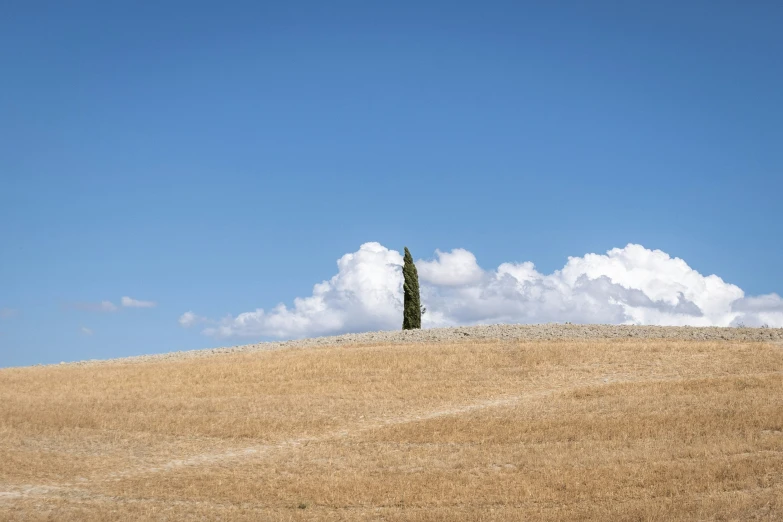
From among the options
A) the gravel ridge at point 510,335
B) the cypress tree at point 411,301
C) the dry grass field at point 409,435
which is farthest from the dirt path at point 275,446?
the cypress tree at point 411,301

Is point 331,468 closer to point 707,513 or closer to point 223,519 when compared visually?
point 223,519

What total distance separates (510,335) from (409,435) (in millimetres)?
22204

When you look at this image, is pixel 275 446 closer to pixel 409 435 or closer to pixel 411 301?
pixel 409 435

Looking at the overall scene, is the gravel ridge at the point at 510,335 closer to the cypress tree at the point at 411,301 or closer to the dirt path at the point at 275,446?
the cypress tree at the point at 411,301

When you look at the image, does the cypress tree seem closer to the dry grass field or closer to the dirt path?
the dry grass field

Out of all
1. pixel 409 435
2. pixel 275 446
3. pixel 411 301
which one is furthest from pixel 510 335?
pixel 275 446

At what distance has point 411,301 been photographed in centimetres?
5747

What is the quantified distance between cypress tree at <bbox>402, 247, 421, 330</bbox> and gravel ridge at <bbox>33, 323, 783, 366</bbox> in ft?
15.0

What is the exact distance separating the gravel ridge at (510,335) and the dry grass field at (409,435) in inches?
131

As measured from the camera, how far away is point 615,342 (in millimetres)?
44125

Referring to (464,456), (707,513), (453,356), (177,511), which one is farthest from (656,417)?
(177,511)

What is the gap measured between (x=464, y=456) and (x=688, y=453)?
7.18 m

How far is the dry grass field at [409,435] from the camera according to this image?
1936 cm

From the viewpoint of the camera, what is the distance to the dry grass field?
19.4 m
